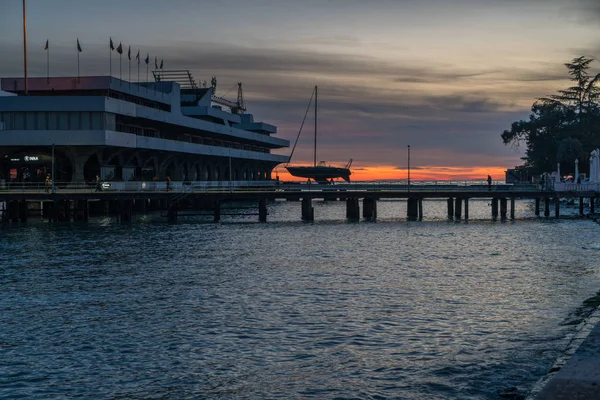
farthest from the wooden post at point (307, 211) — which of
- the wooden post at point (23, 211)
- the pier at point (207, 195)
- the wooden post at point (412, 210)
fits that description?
the wooden post at point (23, 211)

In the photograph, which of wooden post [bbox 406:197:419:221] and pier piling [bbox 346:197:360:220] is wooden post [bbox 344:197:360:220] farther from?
wooden post [bbox 406:197:419:221]

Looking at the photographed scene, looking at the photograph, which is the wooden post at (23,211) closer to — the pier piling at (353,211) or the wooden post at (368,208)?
the pier piling at (353,211)

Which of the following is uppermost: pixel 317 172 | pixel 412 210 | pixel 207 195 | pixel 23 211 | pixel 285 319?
pixel 317 172

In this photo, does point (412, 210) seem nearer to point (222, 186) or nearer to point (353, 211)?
point (353, 211)

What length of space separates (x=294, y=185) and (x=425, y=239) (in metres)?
29.7

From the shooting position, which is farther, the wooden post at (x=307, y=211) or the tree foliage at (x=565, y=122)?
the tree foliage at (x=565, y=122)

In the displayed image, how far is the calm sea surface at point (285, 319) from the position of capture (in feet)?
62.4

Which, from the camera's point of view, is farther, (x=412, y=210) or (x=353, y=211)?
(x=412, y=210)

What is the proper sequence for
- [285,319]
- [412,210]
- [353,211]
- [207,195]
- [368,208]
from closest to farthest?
[285,319] → [207,195] → [353,211] → [368,208] → [412,210]

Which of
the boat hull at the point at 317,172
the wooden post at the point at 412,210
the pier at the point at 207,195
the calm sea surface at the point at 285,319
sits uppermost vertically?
the boat hull at the point at 317,172

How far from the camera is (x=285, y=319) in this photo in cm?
2694

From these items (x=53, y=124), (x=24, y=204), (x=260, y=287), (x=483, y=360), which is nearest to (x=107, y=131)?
(x=53, y=124)

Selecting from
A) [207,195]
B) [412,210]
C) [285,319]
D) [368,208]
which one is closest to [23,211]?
[207,195]

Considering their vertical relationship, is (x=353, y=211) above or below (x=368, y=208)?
below
